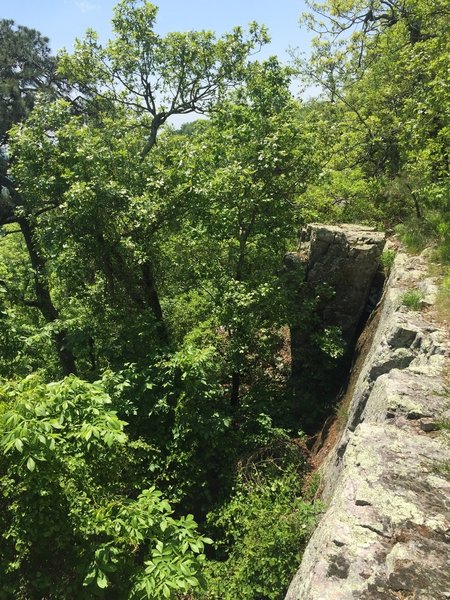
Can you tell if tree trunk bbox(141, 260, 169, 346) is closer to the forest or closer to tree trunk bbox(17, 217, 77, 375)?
the forest

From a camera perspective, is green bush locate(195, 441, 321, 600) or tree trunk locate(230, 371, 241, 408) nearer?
green bush locate(195, 441, 321, 600)

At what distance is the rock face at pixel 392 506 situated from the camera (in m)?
3.33

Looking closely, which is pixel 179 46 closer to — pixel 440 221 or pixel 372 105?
pixel 372 105

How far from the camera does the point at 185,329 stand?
419 inches

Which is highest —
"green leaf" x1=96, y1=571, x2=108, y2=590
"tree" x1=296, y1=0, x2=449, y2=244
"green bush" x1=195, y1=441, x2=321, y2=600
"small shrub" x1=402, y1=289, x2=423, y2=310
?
"tree" x1=296, y1=0, x2=449, y2=244

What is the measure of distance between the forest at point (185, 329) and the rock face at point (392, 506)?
4.81ft

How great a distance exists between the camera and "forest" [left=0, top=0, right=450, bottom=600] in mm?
4418

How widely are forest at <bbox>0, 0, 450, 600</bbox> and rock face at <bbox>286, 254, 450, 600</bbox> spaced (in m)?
1.46

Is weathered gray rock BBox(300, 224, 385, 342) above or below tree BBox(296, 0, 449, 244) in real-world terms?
below

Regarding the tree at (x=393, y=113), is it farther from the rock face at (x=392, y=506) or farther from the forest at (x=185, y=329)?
the rock face at (x=392, y=506)

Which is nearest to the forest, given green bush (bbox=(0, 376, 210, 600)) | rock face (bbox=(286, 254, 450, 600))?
green bush (bbox=(0, 376, 210, 600))

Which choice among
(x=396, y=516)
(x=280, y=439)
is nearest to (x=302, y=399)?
(x=280, y=439)

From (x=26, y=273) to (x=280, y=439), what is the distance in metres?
9.40

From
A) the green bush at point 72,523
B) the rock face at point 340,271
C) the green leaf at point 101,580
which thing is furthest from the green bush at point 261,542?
the rock face at point 340,271
